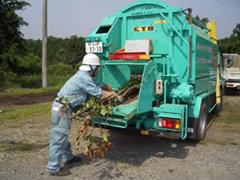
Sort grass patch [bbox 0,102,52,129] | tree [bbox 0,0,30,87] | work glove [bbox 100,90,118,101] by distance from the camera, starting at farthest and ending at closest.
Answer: tree [bbox 0,0,30,87] → grass patch [bbox 0,102,52,129] → work glove [bbox 100,90,118,101]

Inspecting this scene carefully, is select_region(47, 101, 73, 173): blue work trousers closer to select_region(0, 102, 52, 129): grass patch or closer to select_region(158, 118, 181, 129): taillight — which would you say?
select_region(158, 118, 181, 129): taillight

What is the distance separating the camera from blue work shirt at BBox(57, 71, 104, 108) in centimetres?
360

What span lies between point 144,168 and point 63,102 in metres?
1.62

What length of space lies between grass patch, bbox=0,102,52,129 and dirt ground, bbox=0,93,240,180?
57 centimetres

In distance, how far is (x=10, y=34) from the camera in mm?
17781

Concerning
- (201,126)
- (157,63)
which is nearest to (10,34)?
(157,63)

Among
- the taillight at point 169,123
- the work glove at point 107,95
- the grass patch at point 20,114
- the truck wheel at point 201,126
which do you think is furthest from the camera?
the grass patch at point 20,114

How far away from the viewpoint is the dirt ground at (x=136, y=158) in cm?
367

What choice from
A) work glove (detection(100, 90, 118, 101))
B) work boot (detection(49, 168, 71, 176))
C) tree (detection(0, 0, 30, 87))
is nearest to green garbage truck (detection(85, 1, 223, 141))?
work glove (detection(100, 90, 118, 101))

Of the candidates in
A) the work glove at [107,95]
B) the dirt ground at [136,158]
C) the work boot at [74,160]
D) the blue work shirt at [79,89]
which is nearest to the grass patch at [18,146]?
the dirt ground at [136,158]

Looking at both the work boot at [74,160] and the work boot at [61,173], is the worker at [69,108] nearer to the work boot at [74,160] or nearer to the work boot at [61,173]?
the work boot at [61,173]

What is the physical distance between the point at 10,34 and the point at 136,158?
16.5 m

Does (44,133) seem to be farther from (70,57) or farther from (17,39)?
(70,57)

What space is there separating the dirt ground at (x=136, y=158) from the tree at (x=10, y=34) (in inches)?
499
